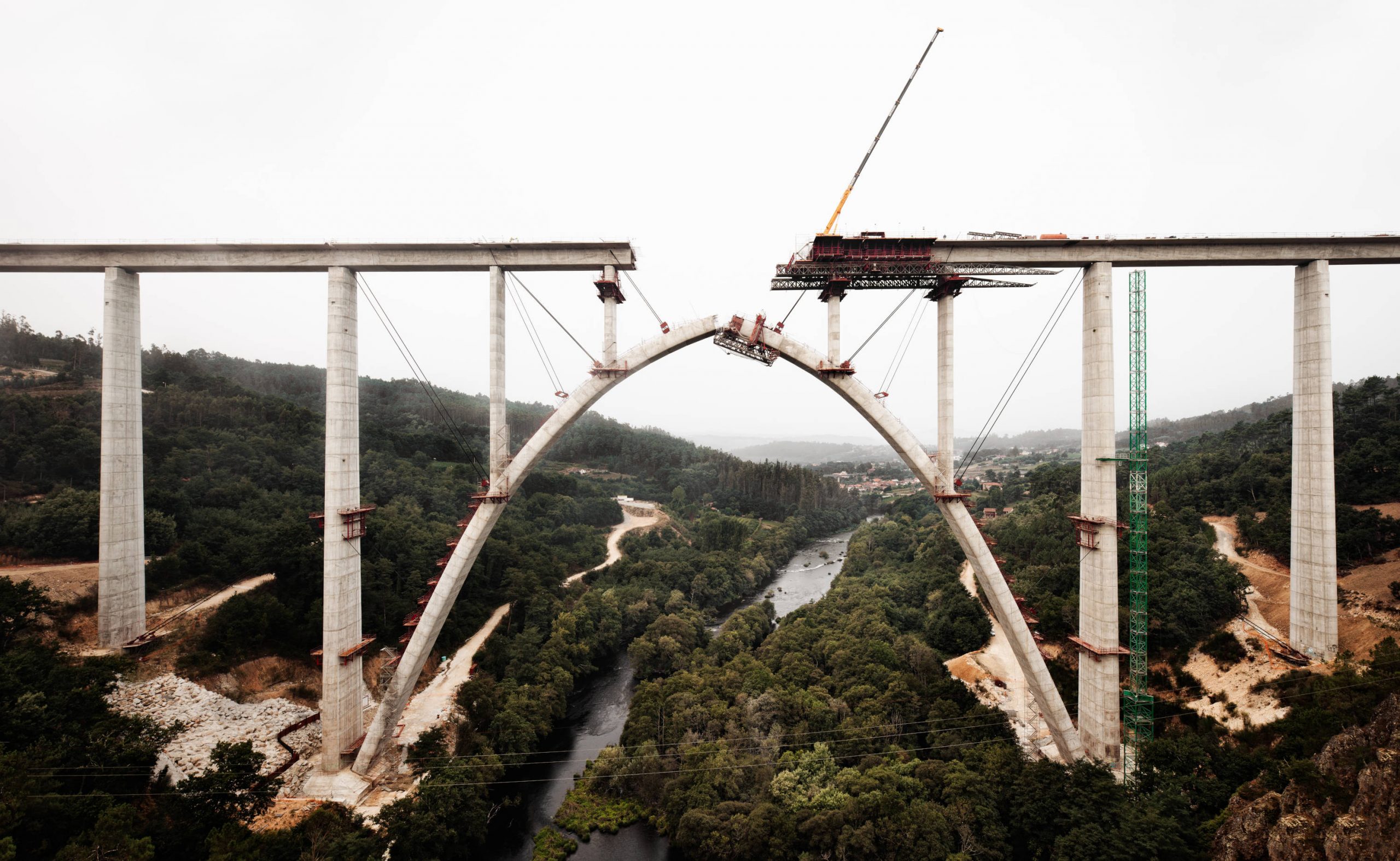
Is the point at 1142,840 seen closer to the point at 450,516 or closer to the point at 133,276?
the point at 133,276

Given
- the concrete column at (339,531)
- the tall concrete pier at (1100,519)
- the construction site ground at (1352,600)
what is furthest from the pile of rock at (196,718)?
the construction site ground at (1352,600)

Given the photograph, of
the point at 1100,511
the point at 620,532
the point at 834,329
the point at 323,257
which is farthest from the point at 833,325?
the point at 620,532

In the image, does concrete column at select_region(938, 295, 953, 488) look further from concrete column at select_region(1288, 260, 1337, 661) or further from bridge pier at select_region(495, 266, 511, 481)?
bridge pier at select_region(495, 266, 511, 481)

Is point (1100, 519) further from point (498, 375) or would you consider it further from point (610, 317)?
point (498, 375)

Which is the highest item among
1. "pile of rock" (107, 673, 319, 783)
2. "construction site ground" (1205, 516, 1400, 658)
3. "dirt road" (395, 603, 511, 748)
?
"construction site ground" (1205, 516, 1400, 658)

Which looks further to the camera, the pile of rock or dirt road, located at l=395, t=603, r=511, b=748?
dirt road, located at l=395, t=603, r=511, b=748

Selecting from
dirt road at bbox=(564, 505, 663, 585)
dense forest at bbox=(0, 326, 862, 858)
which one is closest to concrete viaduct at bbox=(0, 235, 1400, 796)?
dense forest at bbox=(0, 326, 862, 858)

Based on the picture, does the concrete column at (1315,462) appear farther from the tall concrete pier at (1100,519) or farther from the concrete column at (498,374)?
the concrete column at (498,374)

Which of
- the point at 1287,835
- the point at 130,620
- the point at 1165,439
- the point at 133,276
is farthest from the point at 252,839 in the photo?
the point at 1165,439
